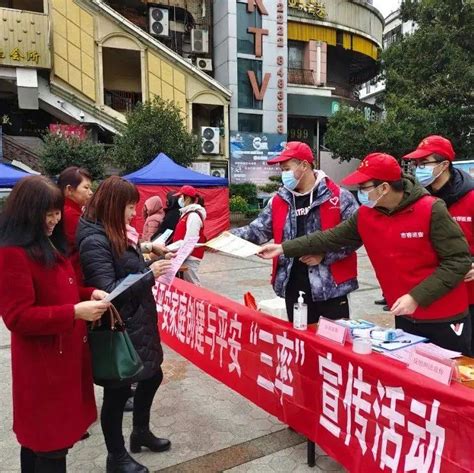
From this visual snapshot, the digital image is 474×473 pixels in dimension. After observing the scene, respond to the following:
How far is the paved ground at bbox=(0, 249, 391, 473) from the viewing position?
259 cm

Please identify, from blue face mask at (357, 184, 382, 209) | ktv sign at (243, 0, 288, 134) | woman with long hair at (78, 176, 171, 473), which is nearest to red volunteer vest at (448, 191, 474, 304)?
blue face mask at (357, 184, 382, 209)

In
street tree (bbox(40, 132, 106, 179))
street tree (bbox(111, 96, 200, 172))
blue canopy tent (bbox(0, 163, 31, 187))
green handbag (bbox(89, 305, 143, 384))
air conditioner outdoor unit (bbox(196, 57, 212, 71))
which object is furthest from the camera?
air conditioner outdoor unit (bbox(196, 57, 212, 71))

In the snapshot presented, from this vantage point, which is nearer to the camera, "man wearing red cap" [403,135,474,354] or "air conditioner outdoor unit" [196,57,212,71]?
"man wearing red cap" [403,135,474,354]

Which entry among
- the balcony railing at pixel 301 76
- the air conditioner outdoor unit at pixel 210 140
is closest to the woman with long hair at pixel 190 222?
the air conditioner outdoor unit at pixel 210 140

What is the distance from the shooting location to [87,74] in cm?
1809

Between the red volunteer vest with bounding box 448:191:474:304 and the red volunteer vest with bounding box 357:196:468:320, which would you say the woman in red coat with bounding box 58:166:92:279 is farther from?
the red volunteer vest with bounding box 448:191:474:304

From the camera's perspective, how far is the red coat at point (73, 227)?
2203mm

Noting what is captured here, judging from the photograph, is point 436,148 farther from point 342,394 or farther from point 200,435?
point 200,435

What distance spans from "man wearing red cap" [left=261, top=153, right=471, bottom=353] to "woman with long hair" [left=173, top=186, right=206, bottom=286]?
211 cm

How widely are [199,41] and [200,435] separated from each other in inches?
829

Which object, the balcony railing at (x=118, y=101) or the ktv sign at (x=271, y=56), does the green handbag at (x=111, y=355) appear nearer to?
the balcony railing at (x=118, y=101)

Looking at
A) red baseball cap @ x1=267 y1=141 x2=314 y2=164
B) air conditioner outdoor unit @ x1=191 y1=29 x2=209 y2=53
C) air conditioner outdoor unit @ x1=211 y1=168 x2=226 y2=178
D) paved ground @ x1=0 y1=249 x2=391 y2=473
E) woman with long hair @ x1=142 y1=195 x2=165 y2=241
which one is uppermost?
air conditioner outdoor unit @ x1=191 y1=29 x2=209 y2=53

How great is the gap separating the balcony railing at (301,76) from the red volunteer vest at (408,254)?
2295 cm

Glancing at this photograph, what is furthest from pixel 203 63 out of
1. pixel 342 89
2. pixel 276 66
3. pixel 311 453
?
pixel 311 453
